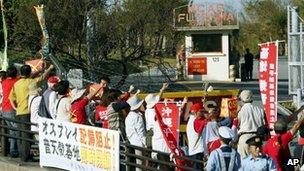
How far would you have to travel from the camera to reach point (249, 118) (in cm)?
1195

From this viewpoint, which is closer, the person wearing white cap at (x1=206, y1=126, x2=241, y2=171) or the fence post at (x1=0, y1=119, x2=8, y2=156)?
the person wearing white cap at (x1=206, y1=126, x2=241, y2=171)

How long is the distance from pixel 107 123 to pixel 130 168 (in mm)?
986

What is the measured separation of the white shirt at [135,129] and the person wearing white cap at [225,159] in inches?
114

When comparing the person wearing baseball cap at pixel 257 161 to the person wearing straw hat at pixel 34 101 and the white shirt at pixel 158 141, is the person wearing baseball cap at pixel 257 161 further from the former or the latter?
the person wearing straw hat at pixel 34 101

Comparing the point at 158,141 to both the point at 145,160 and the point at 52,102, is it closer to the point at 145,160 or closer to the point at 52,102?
the point at 145,160

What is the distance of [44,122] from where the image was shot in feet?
42.5

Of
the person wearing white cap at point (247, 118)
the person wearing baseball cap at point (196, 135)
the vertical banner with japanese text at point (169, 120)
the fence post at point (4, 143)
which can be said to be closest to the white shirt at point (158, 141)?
the vertical banner with japanese text at point (169, 120)

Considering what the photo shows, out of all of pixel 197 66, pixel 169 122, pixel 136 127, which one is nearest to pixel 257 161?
pixel 136 127

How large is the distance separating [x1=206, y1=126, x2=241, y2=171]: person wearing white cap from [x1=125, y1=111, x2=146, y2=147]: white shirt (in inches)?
114

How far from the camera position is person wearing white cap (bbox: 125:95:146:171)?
11164 mm

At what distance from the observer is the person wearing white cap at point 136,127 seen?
440 inches

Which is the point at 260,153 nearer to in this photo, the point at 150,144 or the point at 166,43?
the point at 150,144

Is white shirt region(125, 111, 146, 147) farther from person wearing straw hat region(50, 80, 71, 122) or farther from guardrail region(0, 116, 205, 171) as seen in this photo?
person wearing straw hat region(50, 80, 71, 122)

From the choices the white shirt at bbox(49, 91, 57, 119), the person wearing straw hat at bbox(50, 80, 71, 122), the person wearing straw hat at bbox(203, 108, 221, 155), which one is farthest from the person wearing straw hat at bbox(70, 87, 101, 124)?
the person wearing straw hat at bbox(203, 108, 221, 155)
